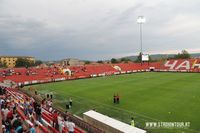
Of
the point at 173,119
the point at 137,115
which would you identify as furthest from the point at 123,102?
the point at 173,119

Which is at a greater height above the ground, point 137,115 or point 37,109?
point 37,109

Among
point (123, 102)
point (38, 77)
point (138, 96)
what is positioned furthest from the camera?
point (38, 77)

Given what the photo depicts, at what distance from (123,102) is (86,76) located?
3780 centimetres

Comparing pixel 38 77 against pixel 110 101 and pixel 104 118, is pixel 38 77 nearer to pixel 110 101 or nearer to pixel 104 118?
pixel 110 101

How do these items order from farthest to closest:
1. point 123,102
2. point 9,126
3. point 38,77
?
point 38,77, point 123,102, point 9,126

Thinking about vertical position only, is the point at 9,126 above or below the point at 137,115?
above

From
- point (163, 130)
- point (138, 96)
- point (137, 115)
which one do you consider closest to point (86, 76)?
point (138, 96)

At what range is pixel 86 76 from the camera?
218ft

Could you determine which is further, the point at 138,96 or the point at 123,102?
the point at 138,96

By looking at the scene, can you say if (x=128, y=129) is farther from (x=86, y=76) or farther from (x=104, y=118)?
(x=86, y=76)

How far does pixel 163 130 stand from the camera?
62.1 feet

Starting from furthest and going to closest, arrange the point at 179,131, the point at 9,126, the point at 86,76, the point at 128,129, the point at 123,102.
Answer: the point at 86,76 → the point at 123,102 → the point at 179,131 → the point at 128,129 → the point at 9,126

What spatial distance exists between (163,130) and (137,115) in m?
4.50

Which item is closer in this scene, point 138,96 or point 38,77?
point 138,96
